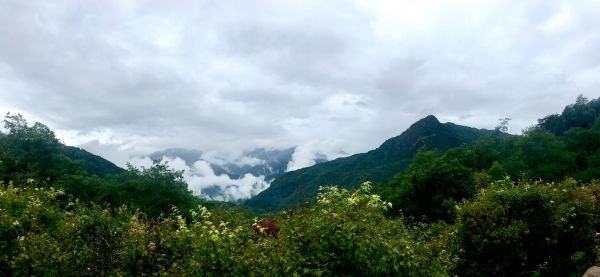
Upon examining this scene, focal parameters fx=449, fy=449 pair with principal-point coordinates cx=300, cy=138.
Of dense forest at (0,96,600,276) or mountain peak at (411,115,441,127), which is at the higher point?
mountain peak at (411,115,441,127)

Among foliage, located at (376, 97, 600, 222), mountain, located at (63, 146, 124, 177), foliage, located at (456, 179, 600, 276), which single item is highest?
mountain, located at (63, 146, 124, 177)

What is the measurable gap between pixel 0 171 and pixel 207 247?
46.9 m

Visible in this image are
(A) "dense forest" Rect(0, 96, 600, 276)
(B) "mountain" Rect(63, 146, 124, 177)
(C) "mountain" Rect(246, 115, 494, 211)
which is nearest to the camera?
(A) "dense forest" Rect(0, 96, 600, 276)

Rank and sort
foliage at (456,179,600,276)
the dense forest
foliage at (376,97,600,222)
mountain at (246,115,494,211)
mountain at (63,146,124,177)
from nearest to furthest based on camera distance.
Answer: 1. the dense forest
2. foliage at (456,179,600,276)
3. foliage at (376,97,600,222)
4. mountain at (63,146,124,177)
5. mountain at (246,115,494,211)

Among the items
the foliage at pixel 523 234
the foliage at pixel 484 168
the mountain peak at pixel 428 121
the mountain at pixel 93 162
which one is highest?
the mountain peak at pixel 428 121

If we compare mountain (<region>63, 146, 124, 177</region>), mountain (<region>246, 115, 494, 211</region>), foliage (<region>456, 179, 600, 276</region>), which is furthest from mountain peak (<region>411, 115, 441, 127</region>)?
foliage (<region>456, 179, 600, 276</region>)

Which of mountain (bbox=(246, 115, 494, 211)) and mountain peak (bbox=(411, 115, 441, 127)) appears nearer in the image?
mountain (bbox=(246, 115, 494, 211))

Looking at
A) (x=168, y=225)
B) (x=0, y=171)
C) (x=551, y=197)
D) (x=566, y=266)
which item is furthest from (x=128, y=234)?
(x=0, y=171)

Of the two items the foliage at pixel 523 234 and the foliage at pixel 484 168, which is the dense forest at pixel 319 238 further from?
the foliage at pixel 484 168

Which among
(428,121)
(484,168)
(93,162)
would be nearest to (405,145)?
(428,121)

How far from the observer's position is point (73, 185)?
161ft

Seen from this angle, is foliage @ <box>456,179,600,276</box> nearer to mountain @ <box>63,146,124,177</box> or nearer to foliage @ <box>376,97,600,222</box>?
foliage @ <box>376,97,600,222</box>

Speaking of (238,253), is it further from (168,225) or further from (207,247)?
(168,225)

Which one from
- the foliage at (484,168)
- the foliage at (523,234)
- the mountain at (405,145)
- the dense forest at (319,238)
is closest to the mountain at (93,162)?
the mountain at (405,145)
